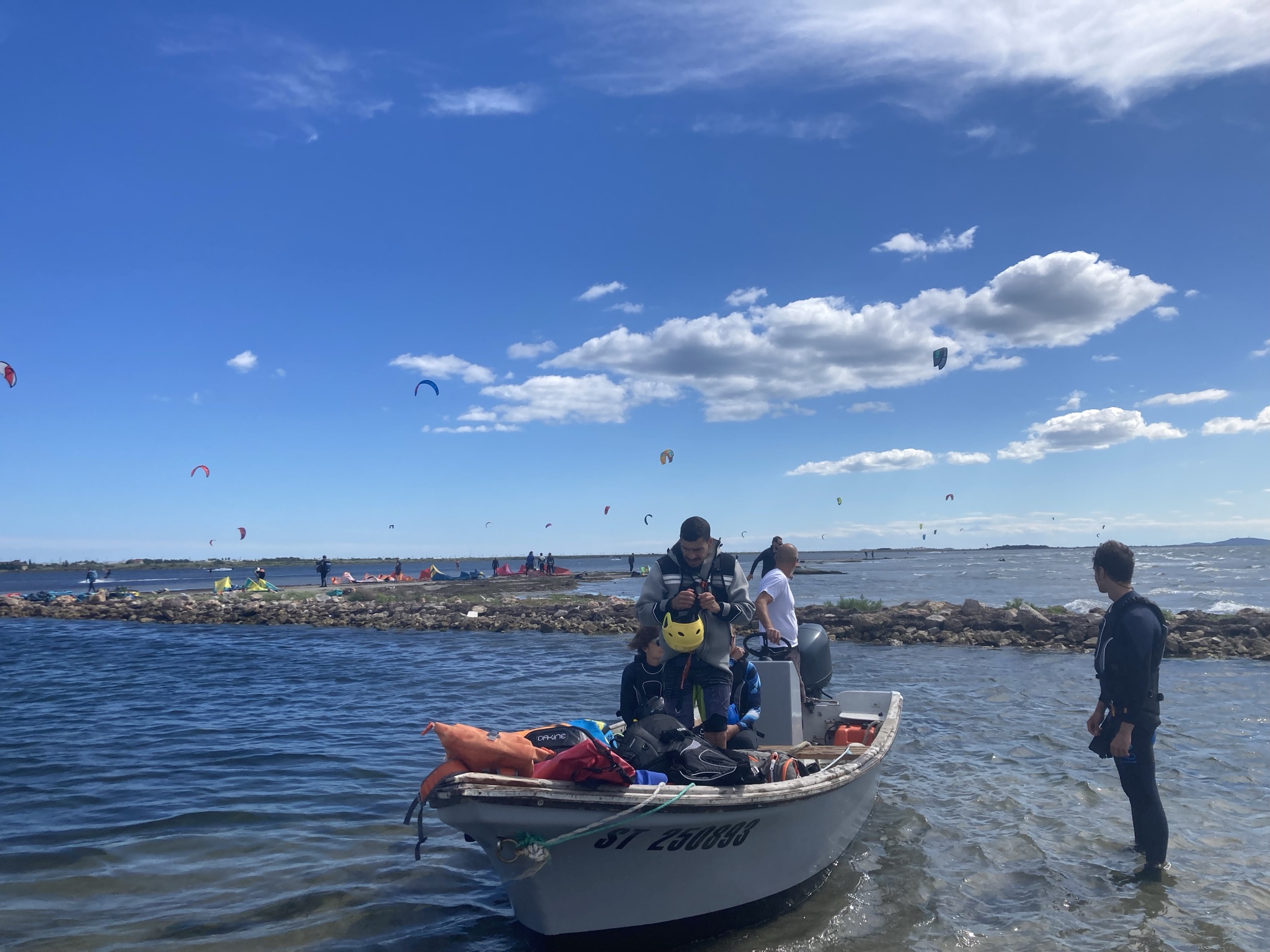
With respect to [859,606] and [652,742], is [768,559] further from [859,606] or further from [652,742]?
[859,606]

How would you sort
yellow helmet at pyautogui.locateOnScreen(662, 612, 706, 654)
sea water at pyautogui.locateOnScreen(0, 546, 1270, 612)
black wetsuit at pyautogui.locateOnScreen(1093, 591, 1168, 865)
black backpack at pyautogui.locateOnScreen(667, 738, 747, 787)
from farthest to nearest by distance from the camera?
sea water at pyautogui.locateOnScreen(0, 546, 1270, 612) → yellow helmet at pyautogui.locateOnScreen(662, 612, 706, 654) → black wetsuit at pyautogui.locateOnScreen(1093, 591, 1168, 865) → black backpack at pyautogui.locateOnScreen(667, 738, 747, 787)

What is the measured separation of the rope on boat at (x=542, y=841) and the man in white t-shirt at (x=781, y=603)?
10.4ft

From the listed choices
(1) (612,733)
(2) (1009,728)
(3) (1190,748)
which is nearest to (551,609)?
(2) (1009,728)

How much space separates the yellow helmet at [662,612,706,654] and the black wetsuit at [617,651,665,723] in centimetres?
52

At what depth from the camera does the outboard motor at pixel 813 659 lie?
25.1 feet

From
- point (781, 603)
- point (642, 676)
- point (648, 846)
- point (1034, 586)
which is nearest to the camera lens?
point (648, 846)

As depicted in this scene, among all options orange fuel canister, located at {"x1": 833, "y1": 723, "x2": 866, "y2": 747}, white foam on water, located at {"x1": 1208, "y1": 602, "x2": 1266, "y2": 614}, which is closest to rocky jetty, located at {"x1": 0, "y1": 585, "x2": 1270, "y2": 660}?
white foam on water, located at {"x1": 1208, "y1": 602, "x2": 1266, "y2": 614}

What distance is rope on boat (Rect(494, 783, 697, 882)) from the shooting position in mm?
3604

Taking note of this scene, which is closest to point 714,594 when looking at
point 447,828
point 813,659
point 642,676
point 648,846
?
point 642,676

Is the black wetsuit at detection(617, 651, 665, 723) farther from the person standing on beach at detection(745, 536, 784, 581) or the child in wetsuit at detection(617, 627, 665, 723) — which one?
the person standing on beach at detection(745, 536, 784, 581)

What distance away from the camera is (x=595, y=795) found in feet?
11.9

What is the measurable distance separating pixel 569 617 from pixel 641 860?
21875mm

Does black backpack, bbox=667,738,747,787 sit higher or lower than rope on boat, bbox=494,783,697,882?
higher

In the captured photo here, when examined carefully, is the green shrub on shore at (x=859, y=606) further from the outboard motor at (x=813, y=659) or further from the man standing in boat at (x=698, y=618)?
the man standing in boat at (x=698, y=618)
